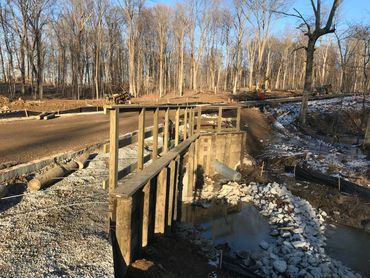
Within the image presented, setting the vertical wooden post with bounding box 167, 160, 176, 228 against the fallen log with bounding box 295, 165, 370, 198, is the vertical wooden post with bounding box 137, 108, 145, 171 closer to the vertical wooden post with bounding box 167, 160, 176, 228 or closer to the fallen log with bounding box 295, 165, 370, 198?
the vertical wooden post with bounding box 167, 160, 176, 228

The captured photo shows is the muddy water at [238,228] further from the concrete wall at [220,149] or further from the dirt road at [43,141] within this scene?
the dirt road at [43,141]

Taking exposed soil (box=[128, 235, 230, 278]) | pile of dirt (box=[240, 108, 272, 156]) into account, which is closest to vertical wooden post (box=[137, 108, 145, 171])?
exposed soil (box=[128, 235, 230, 278])

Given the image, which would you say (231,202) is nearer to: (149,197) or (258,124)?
(149,197)

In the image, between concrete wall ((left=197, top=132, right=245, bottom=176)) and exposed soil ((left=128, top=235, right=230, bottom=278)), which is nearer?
exposed soil ((left=128, top=235, right=230, bottom=278))

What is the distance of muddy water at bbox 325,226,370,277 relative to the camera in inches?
317

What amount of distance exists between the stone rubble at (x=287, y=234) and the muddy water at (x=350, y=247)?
24 cm

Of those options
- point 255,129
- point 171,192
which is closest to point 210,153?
point 171,192

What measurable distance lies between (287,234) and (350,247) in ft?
5.37

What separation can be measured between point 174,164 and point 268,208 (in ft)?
13.6

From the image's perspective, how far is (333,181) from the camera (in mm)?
12797

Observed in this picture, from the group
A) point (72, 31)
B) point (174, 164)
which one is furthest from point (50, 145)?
point (72, 31)

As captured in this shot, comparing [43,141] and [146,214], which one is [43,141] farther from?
[146,214]

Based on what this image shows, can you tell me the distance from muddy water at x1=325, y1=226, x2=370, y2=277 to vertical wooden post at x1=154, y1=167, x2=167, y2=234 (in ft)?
14.3

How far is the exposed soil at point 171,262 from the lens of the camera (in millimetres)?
5385
